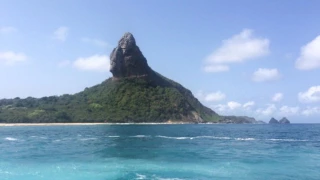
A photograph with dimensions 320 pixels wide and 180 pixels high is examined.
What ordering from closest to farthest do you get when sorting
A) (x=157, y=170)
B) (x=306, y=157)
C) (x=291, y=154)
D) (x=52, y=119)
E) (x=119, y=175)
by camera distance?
1. (x=119, y=175)
2. (x=157, y=170)
3. (x=306, y=157)
4. (x=291, y=154)
5. (x=52, y=119)

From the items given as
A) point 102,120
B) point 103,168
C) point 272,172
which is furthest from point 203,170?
point 102,120

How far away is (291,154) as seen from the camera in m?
52.3

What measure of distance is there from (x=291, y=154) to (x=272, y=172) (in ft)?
60.3

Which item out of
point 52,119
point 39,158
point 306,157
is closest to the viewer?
point 39,158

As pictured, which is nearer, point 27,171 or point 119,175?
point 119,175

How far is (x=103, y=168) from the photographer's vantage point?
→ 1464 inches

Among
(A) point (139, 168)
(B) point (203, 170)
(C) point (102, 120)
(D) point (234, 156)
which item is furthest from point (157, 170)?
(C) point (102, 120)

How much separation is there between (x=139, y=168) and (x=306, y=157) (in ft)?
85.7

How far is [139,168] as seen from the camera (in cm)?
3722

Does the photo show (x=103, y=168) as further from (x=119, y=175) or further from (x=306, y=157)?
(x=306, y=157)

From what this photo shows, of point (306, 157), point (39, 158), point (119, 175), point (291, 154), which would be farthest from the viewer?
point (291, 154)

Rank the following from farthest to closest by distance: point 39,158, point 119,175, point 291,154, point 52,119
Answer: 1. point 52,119
2. point 291,154
3. point 39,158
4. point 119,175

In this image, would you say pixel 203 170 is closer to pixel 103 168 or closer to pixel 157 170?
pixel 157 170

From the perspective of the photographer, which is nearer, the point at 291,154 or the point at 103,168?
the point at 103,168
